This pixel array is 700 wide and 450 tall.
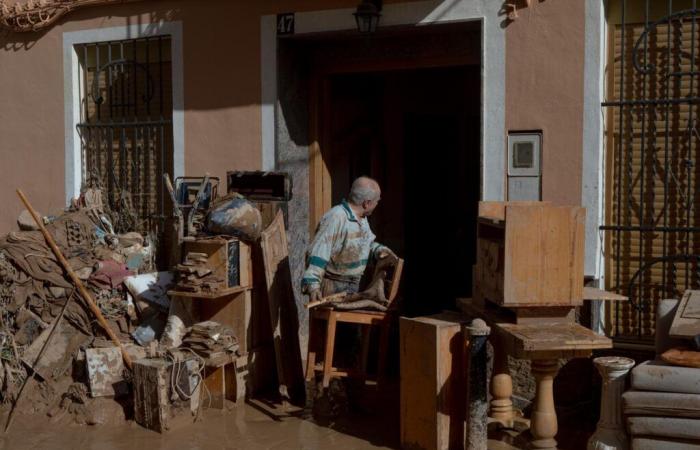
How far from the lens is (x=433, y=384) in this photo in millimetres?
5793

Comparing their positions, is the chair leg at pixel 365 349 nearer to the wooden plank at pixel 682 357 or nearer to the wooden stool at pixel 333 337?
the wooden stool at pixel 333 337

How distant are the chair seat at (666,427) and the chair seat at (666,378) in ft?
0.56

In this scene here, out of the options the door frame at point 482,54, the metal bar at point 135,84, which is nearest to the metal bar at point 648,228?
the door frame at point 482,54

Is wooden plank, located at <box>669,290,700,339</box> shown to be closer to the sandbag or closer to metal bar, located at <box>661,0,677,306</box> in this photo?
metal bar, located at <box>661,0,677,306</box>

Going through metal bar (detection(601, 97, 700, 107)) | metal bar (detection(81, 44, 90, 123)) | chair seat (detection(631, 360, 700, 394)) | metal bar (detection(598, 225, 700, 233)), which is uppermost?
metal bar (detection(81, 44, 90, 123))

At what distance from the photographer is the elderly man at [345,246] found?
22.0 ft

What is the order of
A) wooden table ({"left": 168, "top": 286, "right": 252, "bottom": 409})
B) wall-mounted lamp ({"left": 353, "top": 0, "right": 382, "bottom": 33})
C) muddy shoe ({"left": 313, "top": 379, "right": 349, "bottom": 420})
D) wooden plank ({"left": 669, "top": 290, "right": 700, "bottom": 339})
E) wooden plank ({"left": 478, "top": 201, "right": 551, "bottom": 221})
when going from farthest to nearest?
wall-mounted lamp ({"left": 353, "top": 0, "right": 382, "bottom": 33}) < wooden table ({"left": 168, "top": 286, "right": 252, "bottom": 409}) < muddy shoe ({"left": 313, "top": 379, "right": 349, "bottom": 420}) < wooden plank ({"left": 478, "top": 201, "right": 551, "bottom": 221}) < wooden plank ({"left": 669, "top": 290, "right": 700, "bottom": 339})

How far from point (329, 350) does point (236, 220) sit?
1452 mm

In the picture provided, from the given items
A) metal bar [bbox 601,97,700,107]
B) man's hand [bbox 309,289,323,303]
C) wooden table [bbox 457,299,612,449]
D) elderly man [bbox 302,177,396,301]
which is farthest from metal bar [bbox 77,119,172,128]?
metal bar [bbox 601,97,700,107]

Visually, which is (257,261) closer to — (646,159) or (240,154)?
(240,154)

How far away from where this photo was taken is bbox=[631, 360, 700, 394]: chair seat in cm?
498

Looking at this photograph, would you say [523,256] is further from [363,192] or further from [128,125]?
[128,125]

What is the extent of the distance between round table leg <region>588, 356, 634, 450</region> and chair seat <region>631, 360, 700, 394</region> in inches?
5.8

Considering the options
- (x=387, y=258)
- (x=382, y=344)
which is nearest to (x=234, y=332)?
(x=382, y=344)
